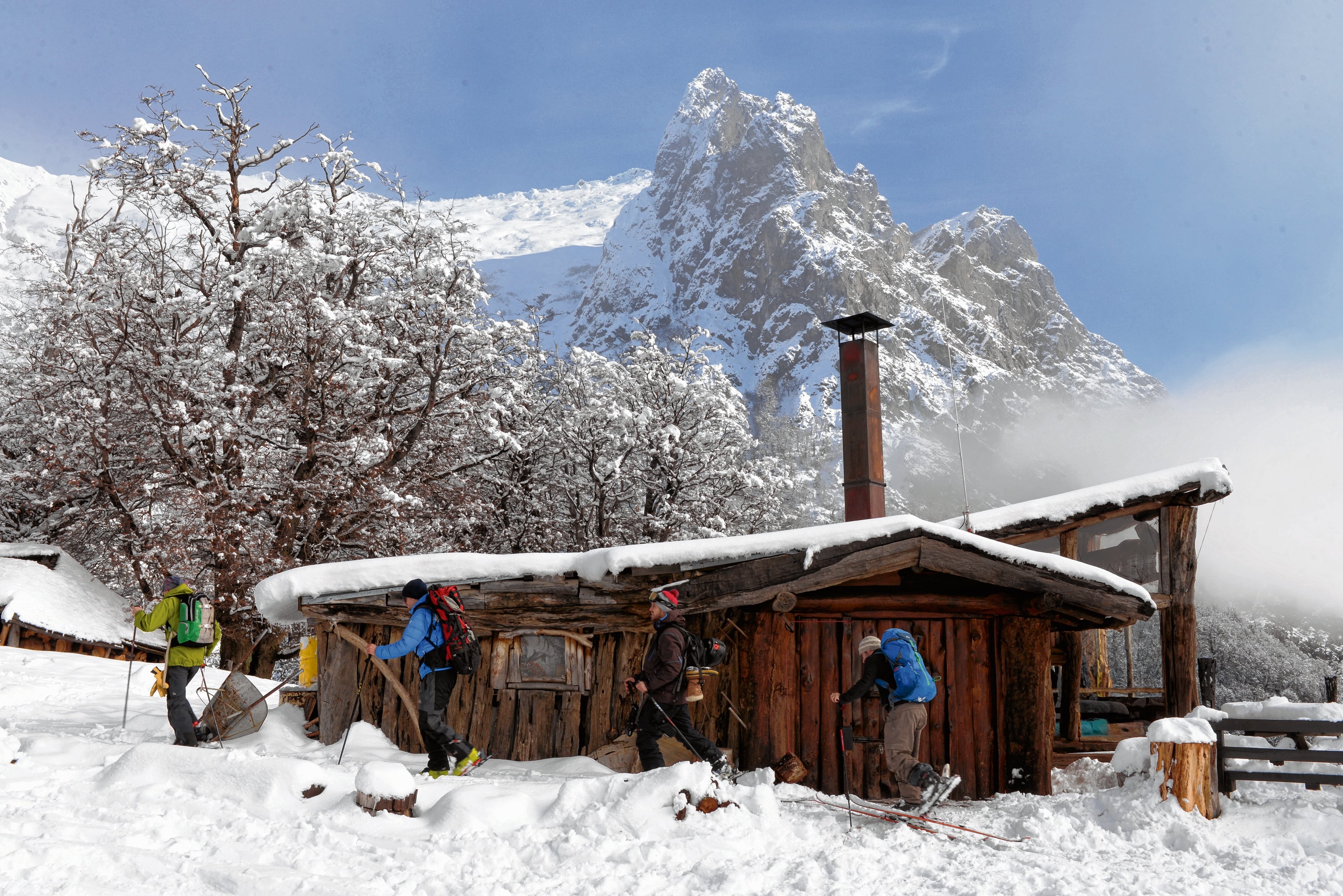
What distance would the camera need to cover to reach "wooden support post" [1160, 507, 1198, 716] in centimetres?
1277

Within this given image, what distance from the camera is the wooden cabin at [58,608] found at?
17672 millimetres

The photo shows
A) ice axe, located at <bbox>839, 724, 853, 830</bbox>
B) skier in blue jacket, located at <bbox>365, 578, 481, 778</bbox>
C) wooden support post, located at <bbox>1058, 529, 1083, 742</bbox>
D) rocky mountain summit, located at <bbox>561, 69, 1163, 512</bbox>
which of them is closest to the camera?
ice axe, located at <bbox>839, 724, 853, 830</bbox>

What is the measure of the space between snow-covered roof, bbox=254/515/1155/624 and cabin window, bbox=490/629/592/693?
25.5 inches

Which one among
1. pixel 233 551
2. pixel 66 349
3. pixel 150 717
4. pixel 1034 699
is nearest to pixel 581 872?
pixel 1034 699

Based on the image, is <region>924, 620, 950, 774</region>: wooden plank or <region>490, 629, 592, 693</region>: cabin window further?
<region>490, 629, 592, 693</region>: cabin window

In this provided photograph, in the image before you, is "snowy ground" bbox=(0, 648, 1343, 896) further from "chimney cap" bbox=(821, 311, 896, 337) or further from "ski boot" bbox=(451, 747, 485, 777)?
"chimney cap" bbox=(821, 311, 896, 337)

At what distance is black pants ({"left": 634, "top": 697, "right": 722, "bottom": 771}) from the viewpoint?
290 inches

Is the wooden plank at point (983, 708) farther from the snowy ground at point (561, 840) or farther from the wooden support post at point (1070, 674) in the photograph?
the wooden support post at point (1070, 674)

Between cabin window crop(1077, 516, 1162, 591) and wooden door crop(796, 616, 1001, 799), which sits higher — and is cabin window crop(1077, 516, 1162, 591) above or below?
above

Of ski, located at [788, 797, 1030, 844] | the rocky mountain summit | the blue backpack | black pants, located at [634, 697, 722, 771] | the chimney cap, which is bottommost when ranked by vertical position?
ski, located at [788, 797, 1030, 844]

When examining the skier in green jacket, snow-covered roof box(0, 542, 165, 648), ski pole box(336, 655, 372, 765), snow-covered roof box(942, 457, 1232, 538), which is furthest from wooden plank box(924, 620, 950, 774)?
snow-covered roof box(0, 542, 165, 648)

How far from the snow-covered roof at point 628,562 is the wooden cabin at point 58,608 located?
32.8 feet

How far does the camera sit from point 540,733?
8.99 m

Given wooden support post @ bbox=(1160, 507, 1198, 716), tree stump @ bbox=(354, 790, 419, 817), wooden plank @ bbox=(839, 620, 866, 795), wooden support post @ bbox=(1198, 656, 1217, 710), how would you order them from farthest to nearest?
wooden support post @ bbox=(1198, 656, 1217, 710), wooden support post @ bbox=(1160, 507, 1198, 716), wooden plank @ bbox=(839, 620, 866, 795), tree stump @ bbox=(354, 790, 419, 817)
